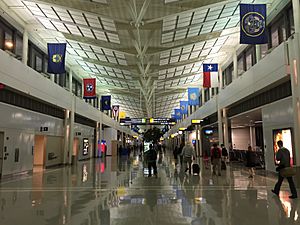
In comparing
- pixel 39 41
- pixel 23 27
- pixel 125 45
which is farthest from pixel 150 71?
pixel 23 27

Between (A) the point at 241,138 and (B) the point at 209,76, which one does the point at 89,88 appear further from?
(A) the point at 241,138

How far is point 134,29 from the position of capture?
1948cm

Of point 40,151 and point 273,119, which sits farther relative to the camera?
point 40,151

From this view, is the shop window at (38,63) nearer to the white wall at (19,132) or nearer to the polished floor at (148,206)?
the white wall at (19,132)

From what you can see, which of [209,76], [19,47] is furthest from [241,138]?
[19,47]

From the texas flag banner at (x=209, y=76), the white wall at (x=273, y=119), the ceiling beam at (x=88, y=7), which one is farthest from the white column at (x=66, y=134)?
the white wall at (x=273, y=119)

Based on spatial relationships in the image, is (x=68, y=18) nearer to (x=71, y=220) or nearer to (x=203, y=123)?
(x=71, y=220)

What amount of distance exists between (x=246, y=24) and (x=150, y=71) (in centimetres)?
1922

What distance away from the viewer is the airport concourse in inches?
288

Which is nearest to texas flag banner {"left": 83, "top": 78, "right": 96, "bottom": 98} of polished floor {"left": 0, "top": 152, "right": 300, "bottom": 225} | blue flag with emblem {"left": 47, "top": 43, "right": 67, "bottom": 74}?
blue flag with emblem {"left": 47, "top": 43, "right": 67, "bottom": 74}

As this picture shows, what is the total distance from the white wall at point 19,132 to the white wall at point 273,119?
1494 centimetres

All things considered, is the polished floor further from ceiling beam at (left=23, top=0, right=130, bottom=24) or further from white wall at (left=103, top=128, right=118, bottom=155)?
white wall at (left=103, top=128, right=118, bottom=155)

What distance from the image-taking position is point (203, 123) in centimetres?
3169

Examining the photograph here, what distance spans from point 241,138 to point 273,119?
19047 mm
